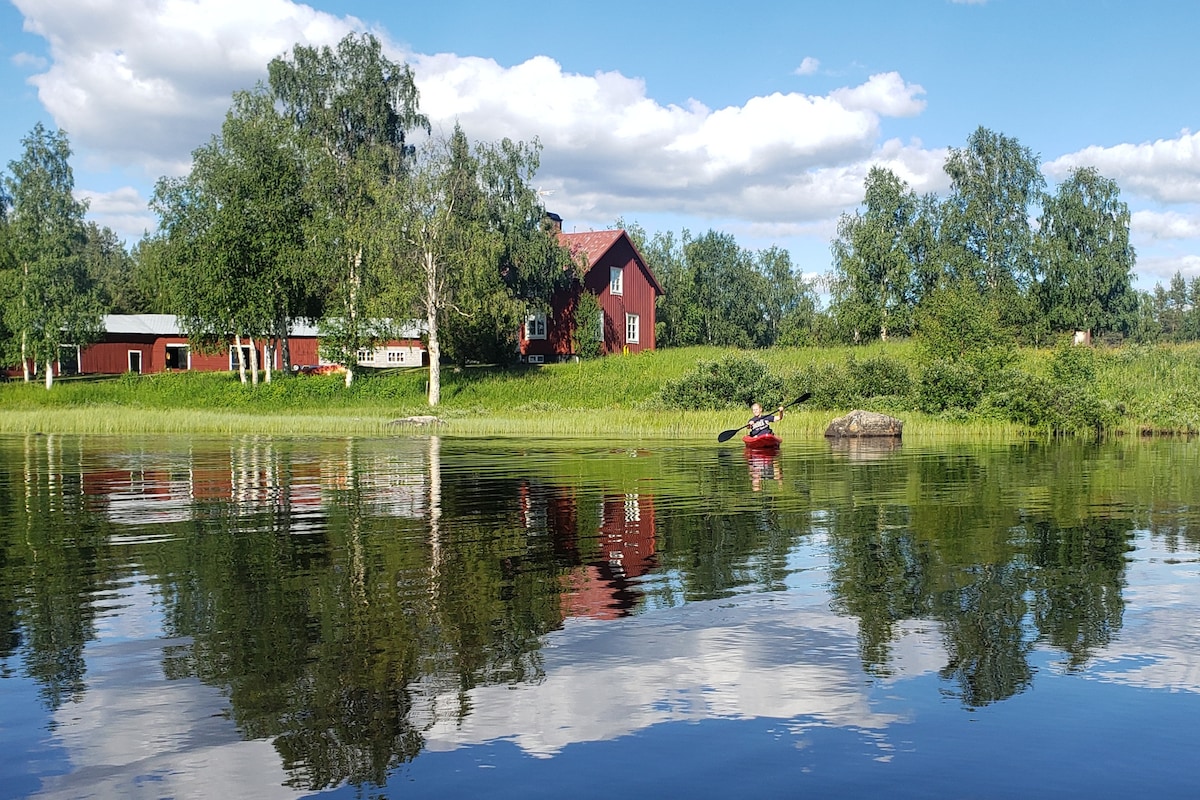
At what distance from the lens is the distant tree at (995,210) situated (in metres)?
72.3

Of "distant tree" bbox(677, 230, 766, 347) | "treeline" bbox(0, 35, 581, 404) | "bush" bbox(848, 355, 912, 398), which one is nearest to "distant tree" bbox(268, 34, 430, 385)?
"treeline" bbox(0, 35, 581, 404)

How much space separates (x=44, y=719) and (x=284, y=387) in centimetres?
5375

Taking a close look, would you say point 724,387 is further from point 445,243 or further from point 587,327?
point 587,327

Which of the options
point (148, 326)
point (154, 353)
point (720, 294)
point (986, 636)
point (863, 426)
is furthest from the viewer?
point (720, 294)

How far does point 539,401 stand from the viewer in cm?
5206

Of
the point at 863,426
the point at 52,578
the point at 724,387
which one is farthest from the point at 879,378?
the point at 52,578

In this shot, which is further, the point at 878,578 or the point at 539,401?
the point at 539,401

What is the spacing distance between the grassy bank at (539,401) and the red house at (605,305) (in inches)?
280

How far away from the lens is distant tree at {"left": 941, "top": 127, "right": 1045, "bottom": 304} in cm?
7231

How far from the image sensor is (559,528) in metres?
15.4

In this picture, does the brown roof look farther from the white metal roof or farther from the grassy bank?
the white metal roof

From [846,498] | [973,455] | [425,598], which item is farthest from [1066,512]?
[973,455]

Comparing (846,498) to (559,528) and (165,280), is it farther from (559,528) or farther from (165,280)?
(165,280)

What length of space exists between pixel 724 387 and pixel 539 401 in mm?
9996
